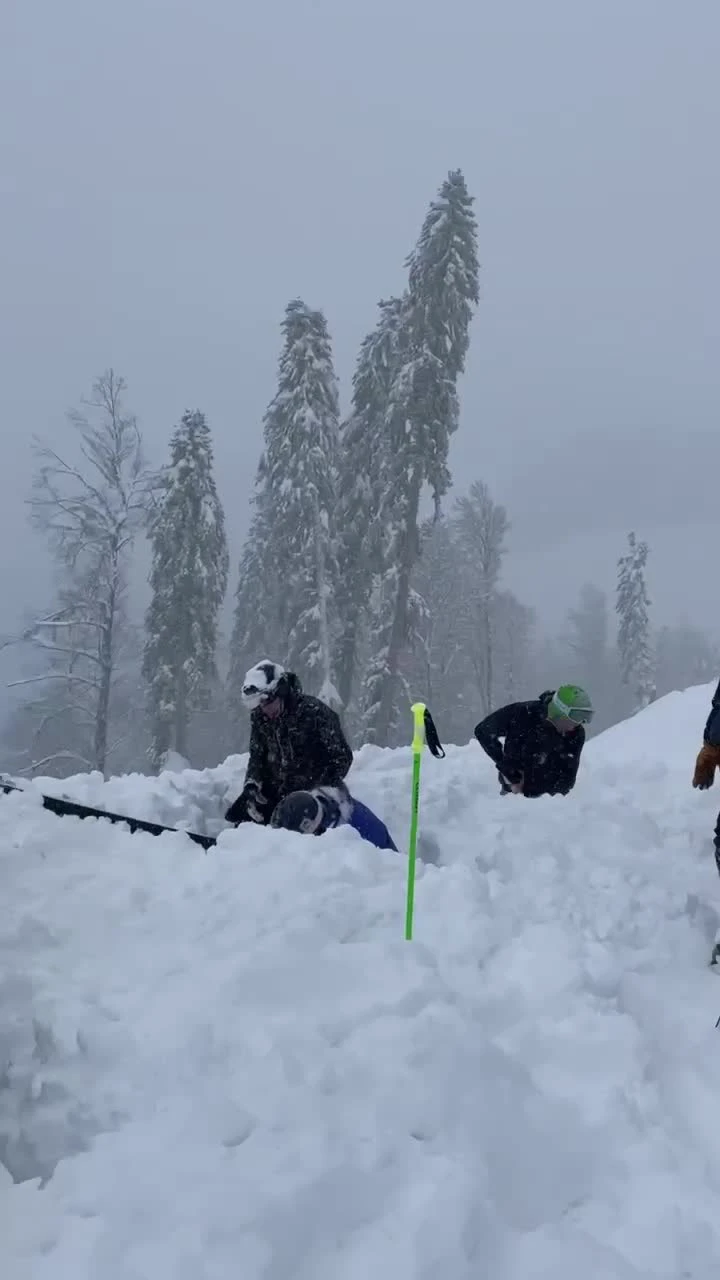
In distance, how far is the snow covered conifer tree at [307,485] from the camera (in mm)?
21578

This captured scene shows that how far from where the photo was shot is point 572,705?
6.20 m

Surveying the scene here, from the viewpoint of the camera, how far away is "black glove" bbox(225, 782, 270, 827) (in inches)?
231

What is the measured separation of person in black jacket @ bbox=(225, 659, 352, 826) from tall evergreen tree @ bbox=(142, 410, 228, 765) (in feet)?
53.2

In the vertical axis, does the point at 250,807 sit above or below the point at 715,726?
below

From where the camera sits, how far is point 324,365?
72.2ft

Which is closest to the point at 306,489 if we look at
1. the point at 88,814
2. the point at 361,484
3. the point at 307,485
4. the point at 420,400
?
the point at 307,485

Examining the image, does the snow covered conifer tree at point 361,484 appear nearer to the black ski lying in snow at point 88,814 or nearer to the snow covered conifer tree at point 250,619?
the snow covered conifer tree at point 250,619

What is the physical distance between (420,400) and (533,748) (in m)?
15.7

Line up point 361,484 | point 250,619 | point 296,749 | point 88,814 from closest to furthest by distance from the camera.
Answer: point 88,814 < point 296,749 < point 361,484 < point 250,619

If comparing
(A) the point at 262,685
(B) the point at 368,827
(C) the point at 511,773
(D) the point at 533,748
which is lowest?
(B) the point at 368,827

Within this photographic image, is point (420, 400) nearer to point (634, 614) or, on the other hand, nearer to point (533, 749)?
point (533, 749)

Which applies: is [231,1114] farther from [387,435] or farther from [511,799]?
[387,435]

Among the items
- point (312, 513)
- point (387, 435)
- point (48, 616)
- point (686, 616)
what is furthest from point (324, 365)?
point (686, 616)

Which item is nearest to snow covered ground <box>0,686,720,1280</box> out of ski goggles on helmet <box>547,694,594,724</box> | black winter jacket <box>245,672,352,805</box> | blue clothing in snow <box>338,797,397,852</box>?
blue clothing in snow <box>338,797,397,852</box>
